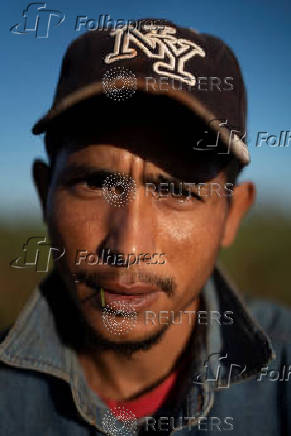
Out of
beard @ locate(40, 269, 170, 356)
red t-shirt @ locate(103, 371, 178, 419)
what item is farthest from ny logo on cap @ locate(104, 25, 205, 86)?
red t-shirt @ locate(103, 371, 178, 419)

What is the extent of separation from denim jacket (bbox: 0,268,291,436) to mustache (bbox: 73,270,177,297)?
1.15 feet

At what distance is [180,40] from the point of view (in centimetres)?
167

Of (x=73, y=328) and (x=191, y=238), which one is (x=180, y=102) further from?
(x=73, y=328)

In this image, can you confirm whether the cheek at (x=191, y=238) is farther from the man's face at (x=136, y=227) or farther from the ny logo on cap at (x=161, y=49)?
the ny logo on cap at (x=161, y=49)

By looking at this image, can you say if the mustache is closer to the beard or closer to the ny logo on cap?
the beard

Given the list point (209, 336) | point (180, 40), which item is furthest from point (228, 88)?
point (209, 336)

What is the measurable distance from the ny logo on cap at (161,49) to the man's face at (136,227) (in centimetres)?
24

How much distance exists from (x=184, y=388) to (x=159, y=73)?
1278 mm

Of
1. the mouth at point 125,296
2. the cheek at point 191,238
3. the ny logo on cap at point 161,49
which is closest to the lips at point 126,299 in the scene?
the mouth at point 125,296

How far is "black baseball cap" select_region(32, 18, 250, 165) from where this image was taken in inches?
58.8

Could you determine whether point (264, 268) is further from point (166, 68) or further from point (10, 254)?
point (166, 68)

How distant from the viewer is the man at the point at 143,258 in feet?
5.00

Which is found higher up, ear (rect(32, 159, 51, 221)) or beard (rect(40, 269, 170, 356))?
ear (rect(32, 159, 51, 221))

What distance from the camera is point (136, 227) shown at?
148 centimetres
